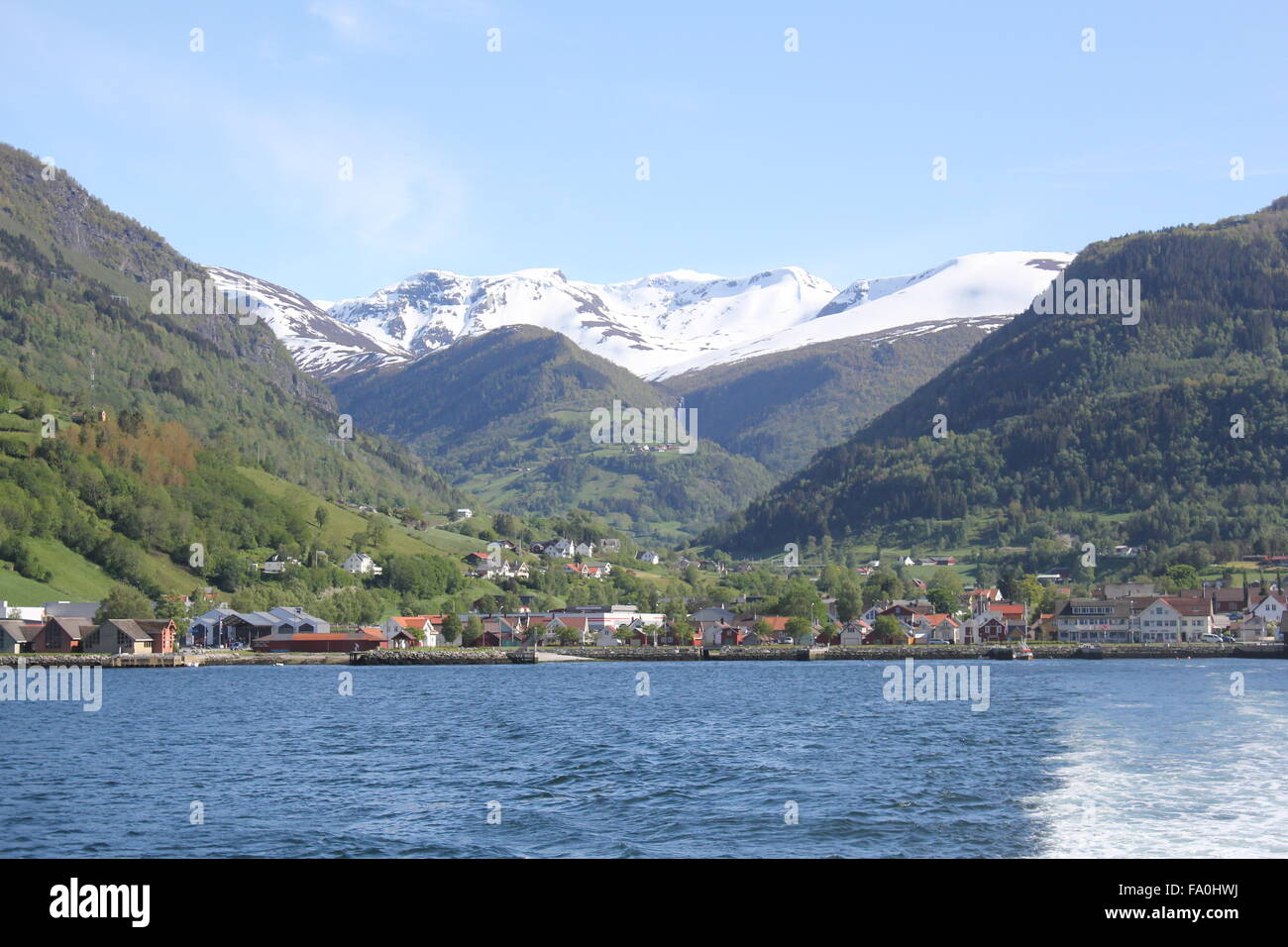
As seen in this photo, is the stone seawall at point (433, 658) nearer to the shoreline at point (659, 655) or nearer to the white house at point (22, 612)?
the shoreline at point (659, 655)

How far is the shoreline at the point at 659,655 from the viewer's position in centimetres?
14600

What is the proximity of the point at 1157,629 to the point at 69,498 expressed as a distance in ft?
475

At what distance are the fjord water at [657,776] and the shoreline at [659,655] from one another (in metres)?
58.2

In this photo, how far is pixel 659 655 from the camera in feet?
531

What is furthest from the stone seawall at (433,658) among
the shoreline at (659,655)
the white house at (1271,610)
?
the white house at (1271,610)

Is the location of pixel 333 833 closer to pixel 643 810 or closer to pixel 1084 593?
pixel 643 810

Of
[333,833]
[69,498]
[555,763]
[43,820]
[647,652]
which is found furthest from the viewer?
[69,498]

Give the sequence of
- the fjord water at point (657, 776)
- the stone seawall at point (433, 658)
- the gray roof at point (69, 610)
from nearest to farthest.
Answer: the fjord water at point (657, 776) → the stone seawall at point (433, 658) → the gray roof at point (69, 610)

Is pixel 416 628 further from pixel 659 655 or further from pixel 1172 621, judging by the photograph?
pixel 1172 621

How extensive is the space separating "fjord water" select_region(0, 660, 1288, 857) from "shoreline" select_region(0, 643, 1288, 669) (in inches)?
2290

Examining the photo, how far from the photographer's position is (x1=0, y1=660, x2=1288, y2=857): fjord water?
32.3 m
